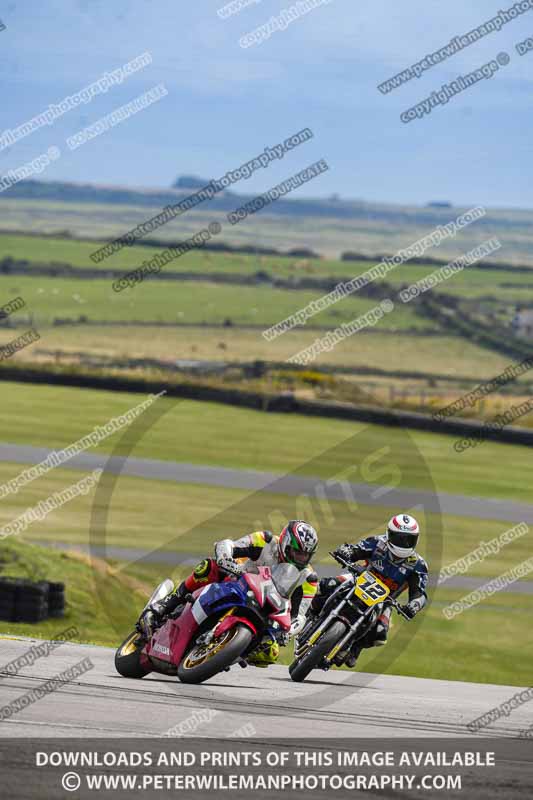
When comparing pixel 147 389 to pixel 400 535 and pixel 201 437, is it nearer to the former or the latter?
pixel 201 437

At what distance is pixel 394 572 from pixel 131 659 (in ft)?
8.73

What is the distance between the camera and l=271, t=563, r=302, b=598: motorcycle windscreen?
10672 mm

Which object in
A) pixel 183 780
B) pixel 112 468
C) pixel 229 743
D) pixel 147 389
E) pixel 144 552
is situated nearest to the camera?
pixel 183 780

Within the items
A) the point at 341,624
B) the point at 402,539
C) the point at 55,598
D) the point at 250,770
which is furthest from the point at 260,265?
the point at 250,770

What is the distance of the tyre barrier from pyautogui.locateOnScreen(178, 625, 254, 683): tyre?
26.7 feet

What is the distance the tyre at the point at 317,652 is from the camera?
37.8ft

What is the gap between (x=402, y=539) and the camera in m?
12.2

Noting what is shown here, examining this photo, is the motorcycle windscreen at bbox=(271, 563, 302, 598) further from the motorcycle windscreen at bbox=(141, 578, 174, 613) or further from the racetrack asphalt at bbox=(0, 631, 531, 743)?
the motorcycle windscreen at bbox=(141, 578, 174, 613)

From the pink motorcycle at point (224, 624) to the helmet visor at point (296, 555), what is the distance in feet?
0.21

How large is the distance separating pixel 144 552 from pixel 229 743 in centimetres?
1833

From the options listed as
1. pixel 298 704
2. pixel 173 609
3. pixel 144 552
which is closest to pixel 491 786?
pixel 298 704

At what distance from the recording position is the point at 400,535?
39.9ft

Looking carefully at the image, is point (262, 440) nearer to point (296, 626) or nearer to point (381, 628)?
point (381, 628)

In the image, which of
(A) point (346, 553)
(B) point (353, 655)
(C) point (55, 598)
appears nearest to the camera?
(B) point (353, 655)
